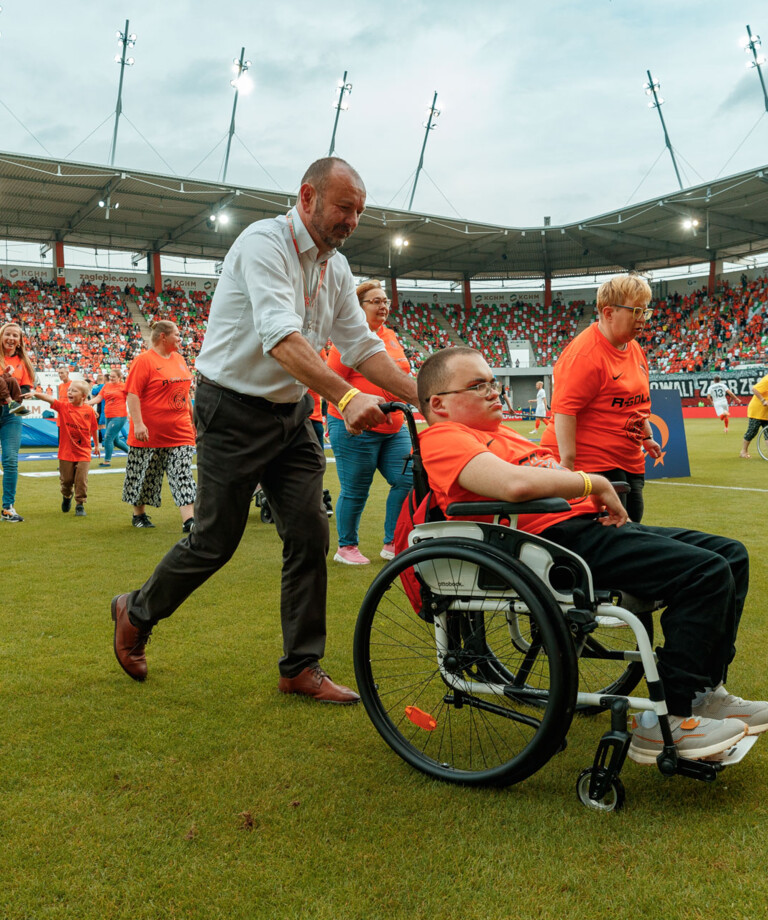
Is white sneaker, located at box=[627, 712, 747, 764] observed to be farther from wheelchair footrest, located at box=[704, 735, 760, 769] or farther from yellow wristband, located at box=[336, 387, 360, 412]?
yellow wristband, located at box=[336, 387, 360, 412]

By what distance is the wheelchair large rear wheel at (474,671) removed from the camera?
1.84m

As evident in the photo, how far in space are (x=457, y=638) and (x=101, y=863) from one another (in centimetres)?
111

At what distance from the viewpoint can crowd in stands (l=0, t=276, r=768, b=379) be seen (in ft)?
107

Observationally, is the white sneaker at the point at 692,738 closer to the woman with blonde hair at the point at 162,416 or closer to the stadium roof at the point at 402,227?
the woman with blonde hair at the point at 162,416

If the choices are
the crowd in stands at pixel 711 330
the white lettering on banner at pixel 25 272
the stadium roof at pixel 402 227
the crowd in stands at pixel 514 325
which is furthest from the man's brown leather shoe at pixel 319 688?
the crowd in stands at pixel 514 325

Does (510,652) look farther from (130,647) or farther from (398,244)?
(398,244)

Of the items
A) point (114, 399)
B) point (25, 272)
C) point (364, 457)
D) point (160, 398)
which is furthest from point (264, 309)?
point (25, 272)

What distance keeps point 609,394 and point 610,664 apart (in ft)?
3.94

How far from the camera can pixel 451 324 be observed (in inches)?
1817

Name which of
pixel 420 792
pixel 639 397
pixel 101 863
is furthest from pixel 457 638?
pixel 639 397

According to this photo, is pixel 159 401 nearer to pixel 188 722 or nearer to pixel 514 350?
pixel 188 722

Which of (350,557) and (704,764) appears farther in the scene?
(350,557)

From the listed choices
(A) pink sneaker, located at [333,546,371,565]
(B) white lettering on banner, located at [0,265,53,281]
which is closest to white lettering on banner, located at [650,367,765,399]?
(A) pink sneaker, located at [333,546,371,565]

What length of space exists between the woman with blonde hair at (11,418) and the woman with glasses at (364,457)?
3.51m
